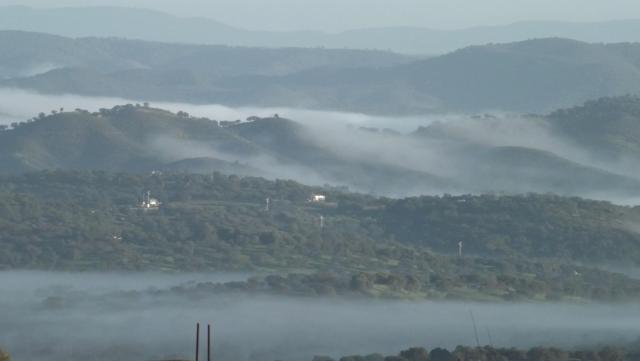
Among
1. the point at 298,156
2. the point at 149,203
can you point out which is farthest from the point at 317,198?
the point at 298,156

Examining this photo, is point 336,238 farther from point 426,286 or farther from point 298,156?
point 298,156

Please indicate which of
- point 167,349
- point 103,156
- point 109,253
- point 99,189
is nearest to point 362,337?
point 167,349

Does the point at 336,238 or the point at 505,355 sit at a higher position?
the point at 336,238

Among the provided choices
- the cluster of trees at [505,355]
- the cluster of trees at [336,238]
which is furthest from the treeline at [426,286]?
the cluster of trees at [505,355]

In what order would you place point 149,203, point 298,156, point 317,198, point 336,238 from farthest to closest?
point 298,156
point 317,198
point 149,203
point 336,238

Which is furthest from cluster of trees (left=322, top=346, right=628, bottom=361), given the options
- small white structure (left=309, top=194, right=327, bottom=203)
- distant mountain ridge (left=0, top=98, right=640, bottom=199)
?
distant mountain ridge (left=0, top=98, right=640, bottom=199)

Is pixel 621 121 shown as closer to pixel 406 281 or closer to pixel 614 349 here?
pixel 406 281

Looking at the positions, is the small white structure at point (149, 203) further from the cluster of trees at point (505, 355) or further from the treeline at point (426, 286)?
the cluster of trees at point (505, 355)
